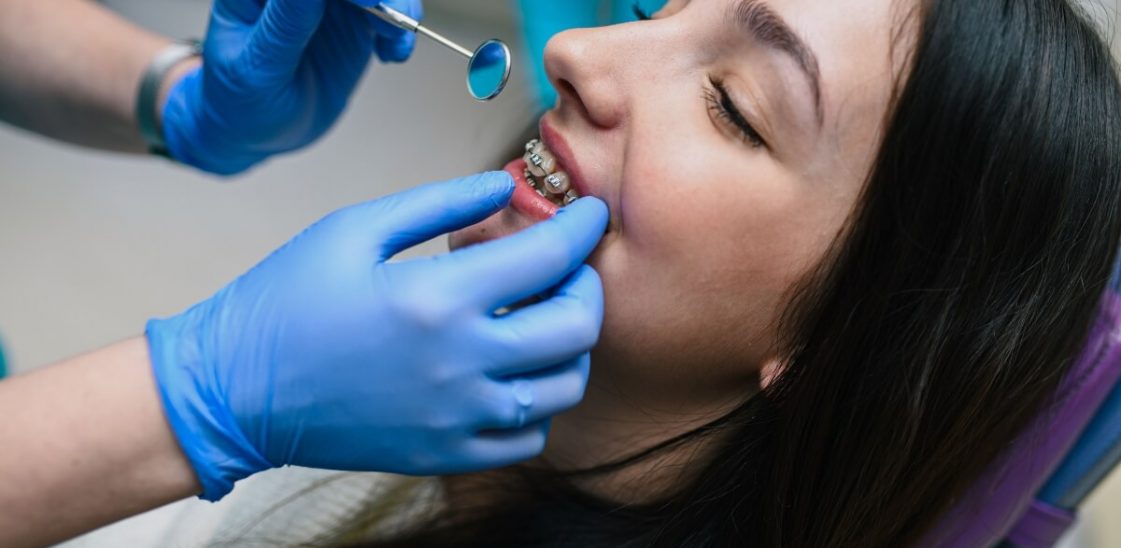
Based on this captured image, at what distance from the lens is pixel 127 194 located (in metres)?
2.08

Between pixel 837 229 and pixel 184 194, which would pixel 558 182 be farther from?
pixel 184 194

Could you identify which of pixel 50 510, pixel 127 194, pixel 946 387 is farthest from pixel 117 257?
pixel 946 387

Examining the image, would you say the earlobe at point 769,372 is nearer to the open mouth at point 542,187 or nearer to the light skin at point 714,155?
the light skin at point 714,155

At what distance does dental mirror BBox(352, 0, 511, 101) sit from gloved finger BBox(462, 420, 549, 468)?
37 cm

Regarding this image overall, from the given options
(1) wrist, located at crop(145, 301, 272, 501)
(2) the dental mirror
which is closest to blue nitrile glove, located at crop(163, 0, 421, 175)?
(2) the dental mirror

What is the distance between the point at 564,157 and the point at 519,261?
5.8 inches

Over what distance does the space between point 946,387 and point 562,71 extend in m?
0.51

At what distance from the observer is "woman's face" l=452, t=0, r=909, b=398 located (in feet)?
2.58

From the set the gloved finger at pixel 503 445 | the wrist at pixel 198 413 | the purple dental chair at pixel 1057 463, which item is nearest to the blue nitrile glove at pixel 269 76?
the wrist at pixel 198 413

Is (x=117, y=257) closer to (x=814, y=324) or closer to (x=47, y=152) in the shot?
(x=47, y=152)

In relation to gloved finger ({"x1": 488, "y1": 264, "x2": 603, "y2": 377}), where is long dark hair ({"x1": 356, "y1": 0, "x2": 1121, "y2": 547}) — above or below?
above

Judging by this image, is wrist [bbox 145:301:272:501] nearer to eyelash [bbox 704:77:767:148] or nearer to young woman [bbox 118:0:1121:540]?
young woman [bbox 118:0:1121:540]

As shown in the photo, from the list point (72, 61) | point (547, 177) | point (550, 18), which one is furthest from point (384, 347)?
point (550, 18)

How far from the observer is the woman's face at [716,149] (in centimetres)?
79
